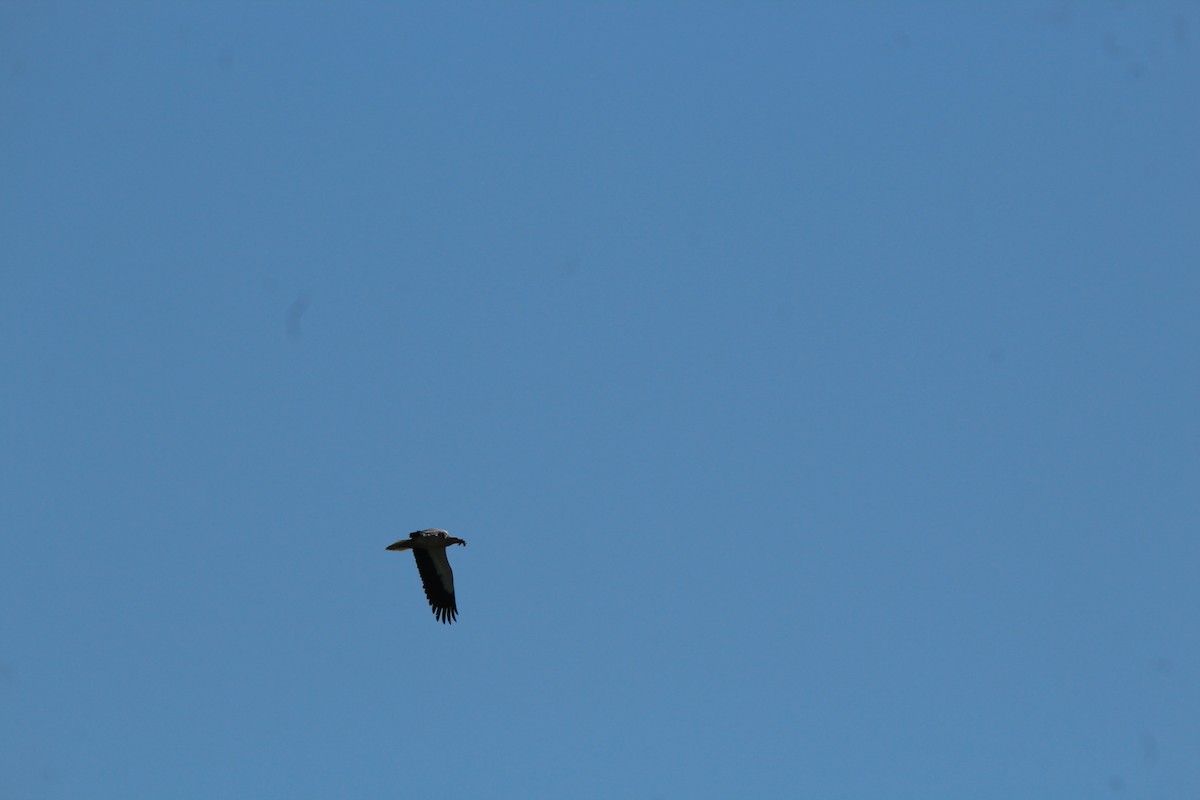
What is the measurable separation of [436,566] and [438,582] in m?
0.45

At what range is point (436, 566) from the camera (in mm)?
40719

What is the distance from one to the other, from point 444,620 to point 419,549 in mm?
1780

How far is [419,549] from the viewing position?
40.3 metres

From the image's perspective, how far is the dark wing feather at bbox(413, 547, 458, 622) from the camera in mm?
40531

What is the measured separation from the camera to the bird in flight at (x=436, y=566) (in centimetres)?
3962

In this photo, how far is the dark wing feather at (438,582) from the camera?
40.5m

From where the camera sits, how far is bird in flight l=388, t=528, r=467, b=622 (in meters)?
39.6

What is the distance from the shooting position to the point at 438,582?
134 feet

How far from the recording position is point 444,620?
134 ft
